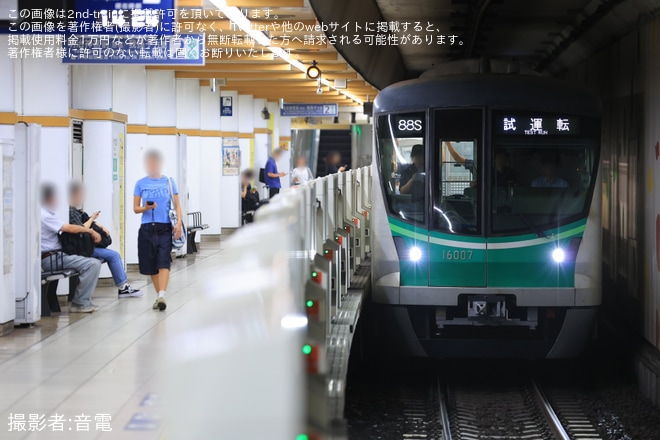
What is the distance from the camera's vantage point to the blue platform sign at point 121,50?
1283 centimetres

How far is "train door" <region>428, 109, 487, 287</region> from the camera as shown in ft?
35.6

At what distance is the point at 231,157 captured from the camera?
2702 cm

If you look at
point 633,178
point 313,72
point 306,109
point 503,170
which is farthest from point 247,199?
point 503,170

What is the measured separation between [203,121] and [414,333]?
1497 centimetres

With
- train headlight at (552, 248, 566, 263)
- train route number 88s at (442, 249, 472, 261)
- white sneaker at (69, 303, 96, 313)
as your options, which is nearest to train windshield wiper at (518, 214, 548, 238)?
train headlight at (552, 248, 566, 263)

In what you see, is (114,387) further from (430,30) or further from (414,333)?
(430,30)

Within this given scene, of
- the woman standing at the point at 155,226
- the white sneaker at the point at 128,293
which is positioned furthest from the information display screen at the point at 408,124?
the white sneaker at the point at 128,293

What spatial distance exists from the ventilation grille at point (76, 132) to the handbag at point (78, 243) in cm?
236

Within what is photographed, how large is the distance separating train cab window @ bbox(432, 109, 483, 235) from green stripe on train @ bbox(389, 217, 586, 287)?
238 millimetres

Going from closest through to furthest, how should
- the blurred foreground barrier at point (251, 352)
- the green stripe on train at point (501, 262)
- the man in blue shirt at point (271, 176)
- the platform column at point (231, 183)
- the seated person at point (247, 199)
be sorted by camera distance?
1. the blurred foreground barrier at point (251, 352)
2. the green stripe on train at point (501, 262)
3. the platform column at point (231, 183)
4. the man in blue shirt at point (271, 176)
5. the seated person at point (247, 199)

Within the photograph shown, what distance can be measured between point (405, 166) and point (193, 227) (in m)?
10.9

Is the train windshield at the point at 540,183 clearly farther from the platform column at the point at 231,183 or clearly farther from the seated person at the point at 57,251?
the platform column at the point at 231,183

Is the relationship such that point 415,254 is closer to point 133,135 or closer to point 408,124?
point 408,124

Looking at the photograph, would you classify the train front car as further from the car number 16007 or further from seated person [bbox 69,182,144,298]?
Answer: seated person [bbox 69,182,144,298]
